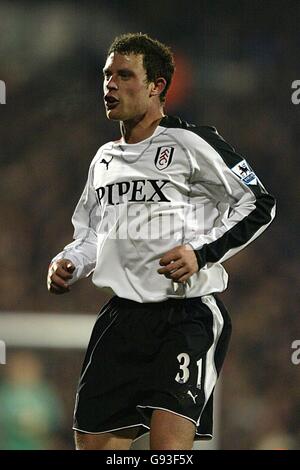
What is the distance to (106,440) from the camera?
317 cm

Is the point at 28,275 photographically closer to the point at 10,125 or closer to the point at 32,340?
the point at 32,340

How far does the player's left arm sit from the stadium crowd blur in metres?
2.06

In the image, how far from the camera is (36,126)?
18.1ft

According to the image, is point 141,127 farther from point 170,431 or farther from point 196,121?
point 196,121

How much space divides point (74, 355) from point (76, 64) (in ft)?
5.44

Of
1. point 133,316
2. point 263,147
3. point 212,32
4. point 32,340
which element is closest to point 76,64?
point 212,32

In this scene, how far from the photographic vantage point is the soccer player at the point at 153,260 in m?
3.10

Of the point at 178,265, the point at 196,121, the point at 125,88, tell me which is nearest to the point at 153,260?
the point at 178,265

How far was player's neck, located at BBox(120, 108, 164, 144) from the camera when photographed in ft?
10.9

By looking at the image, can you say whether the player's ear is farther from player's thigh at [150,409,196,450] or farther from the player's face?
player's thigh at [150,409,196,450]

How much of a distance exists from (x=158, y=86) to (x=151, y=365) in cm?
94

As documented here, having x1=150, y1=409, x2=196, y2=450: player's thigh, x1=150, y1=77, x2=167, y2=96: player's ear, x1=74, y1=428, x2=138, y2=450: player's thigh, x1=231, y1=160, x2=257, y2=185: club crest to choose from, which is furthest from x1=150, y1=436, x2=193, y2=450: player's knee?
x1=150, y1=77, x2=167, y2=96: player's ear

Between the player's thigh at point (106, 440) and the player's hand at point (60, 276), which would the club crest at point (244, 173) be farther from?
the player's thigh at point (106, 440)
